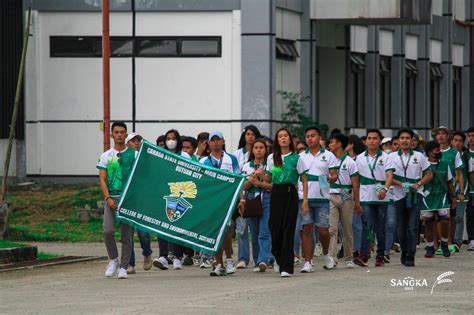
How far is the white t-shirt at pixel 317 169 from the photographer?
19.7 m

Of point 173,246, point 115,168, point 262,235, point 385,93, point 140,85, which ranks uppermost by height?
point 385,93

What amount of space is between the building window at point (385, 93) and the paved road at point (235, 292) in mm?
25582

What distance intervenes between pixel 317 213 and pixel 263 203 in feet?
2.53

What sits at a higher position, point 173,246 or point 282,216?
point 282,216

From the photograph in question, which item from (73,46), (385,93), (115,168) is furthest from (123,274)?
(385,93)

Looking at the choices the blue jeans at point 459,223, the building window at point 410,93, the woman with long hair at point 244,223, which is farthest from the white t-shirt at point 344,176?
the building window at point 410,93

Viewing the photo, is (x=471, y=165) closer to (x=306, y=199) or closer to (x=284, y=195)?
(x=306, y=199)

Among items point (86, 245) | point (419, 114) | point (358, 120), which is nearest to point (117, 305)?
point (86, 245)

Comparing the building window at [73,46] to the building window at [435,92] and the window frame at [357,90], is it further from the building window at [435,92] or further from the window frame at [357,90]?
the building window at [435,92]

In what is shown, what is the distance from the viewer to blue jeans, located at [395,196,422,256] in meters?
20.5

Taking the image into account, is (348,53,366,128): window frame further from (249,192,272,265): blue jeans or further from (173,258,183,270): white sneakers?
(249,192,272,265): blue jeans

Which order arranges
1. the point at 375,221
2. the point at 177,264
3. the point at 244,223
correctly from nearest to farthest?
the point at 244,223 → the point at 177,264 → the point at 375,221

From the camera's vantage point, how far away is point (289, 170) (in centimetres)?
1898

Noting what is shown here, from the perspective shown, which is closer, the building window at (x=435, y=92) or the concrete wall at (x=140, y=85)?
the concrete wall at (x=140, y=85)
